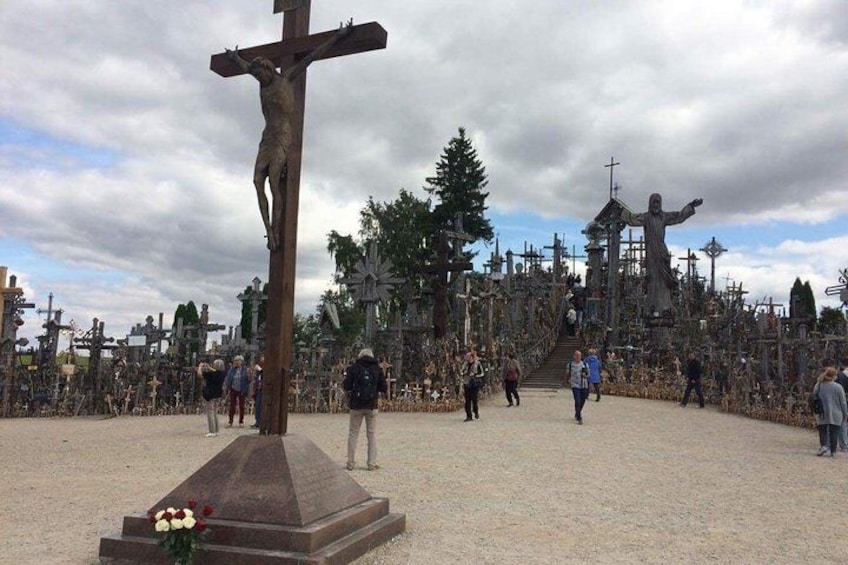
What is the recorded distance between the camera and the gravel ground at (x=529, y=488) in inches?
219

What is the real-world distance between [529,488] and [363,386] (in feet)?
8.29

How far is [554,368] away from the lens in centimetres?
2661

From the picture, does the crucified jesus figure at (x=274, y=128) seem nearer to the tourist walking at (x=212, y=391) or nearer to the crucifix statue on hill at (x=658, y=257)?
the tourist walking at (x=212, y=391)

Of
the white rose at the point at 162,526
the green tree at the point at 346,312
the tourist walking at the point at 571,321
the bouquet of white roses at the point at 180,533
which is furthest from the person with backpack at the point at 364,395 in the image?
the green tree at the point at 346,312

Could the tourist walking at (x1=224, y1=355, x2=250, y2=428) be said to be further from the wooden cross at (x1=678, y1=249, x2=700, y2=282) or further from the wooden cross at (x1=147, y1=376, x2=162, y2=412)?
the wooden cross at (x1=678, y1=249, x2=700, y2=282)

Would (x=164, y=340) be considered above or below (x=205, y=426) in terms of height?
above

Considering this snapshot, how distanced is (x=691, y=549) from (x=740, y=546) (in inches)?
19.8

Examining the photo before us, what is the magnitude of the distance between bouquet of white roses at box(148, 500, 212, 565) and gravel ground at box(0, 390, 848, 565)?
1069 millimetres

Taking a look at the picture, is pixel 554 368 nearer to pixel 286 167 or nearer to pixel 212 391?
pixel 212 391

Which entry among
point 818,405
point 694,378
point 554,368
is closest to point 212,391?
point 818,405

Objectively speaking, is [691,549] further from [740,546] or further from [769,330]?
[769,330]

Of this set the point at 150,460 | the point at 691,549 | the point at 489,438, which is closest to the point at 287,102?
the point at 691,549

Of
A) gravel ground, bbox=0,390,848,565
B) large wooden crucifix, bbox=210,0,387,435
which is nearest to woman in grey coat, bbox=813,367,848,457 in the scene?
gravel ground, bbox=0,390,848,565

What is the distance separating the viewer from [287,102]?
600 cm
